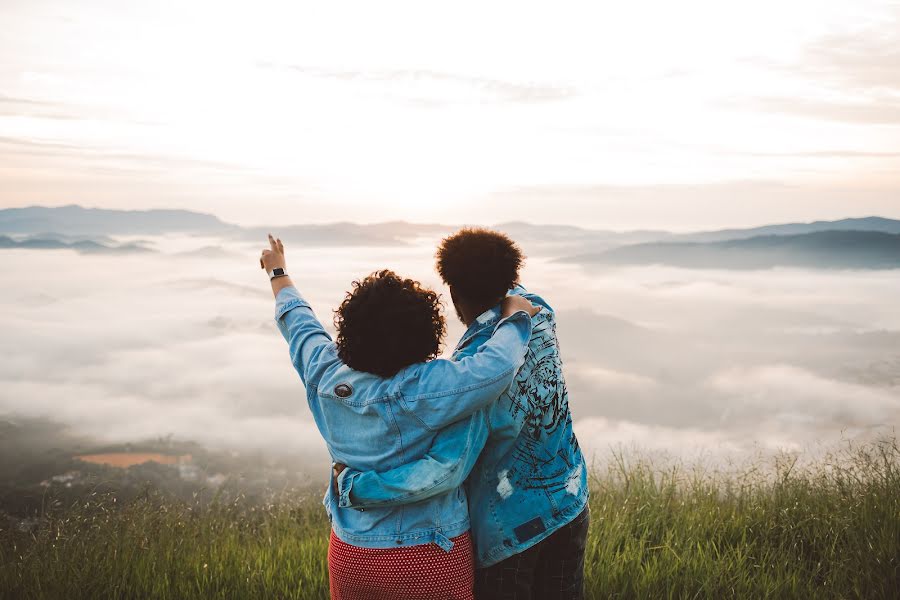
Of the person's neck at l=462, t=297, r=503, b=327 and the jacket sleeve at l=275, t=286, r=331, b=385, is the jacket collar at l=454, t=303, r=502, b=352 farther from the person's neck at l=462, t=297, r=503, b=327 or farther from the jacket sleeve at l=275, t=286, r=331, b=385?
the jacket sleeve at l=275, t=286, r=331, b=385

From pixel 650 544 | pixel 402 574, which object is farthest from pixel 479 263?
pixel 650 544

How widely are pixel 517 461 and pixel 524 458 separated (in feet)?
0.09

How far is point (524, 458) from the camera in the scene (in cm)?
254

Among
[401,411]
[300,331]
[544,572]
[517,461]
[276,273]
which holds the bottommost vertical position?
[544,572]

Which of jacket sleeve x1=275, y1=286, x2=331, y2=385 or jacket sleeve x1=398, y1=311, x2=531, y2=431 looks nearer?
jacket sleeve x1=398, y1=311, x2=531, y2=431

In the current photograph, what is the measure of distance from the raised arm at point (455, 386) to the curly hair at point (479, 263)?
0.99 ft

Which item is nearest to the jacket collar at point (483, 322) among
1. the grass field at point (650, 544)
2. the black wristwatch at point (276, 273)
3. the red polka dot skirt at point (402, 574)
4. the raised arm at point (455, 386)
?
the raised arm at point (455, 386)

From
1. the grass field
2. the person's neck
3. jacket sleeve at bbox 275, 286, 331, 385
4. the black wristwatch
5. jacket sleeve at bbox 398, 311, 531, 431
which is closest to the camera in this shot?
jacket sleeve at bbox 398, 311, 531, 431

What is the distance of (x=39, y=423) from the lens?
9750cm

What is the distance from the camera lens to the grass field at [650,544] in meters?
3.92

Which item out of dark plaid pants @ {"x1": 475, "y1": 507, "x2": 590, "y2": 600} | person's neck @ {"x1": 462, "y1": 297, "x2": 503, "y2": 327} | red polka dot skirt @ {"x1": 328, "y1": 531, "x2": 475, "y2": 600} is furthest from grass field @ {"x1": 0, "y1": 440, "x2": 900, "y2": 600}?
person's neck @ {"x1": 462, "y1": 297, "x2": 503, "y2": 327}

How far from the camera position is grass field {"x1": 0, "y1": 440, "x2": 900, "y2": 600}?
12.8 ft

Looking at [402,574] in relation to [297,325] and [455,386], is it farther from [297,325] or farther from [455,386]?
[297,325]

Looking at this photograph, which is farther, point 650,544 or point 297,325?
point 650,544
